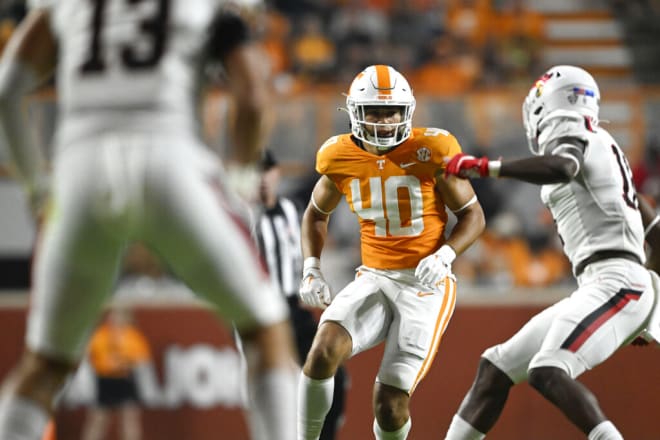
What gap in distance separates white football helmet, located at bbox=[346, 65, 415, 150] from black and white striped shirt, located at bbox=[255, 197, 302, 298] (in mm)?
1605

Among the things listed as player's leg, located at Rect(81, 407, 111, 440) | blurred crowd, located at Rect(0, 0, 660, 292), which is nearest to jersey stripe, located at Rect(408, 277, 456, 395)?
player's leg, located at Rect(81, 407, 111, 440)

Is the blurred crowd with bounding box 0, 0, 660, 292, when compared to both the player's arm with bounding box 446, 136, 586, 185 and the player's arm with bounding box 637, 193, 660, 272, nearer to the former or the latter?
the player's arm with bounding box 637, 193, 660, 272

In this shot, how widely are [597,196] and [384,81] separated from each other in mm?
1096

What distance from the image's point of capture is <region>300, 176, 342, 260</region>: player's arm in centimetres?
502

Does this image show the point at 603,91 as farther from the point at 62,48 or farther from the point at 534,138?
the point at 62,48

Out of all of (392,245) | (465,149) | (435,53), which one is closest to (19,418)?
(392,245)

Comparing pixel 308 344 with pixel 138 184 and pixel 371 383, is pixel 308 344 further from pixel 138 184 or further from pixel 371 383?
pixel 138 184

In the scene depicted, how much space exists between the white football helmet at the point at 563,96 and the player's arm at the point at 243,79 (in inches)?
85.4

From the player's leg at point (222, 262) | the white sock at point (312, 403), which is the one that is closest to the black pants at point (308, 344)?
the white sock at point (312, 403)

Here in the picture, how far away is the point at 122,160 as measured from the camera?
2.67 metres

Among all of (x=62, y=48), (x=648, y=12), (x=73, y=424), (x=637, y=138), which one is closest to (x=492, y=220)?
(x=637, y=138)

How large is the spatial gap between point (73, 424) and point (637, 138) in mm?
6686

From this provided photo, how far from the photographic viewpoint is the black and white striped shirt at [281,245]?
6234mm

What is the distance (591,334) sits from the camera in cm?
439
